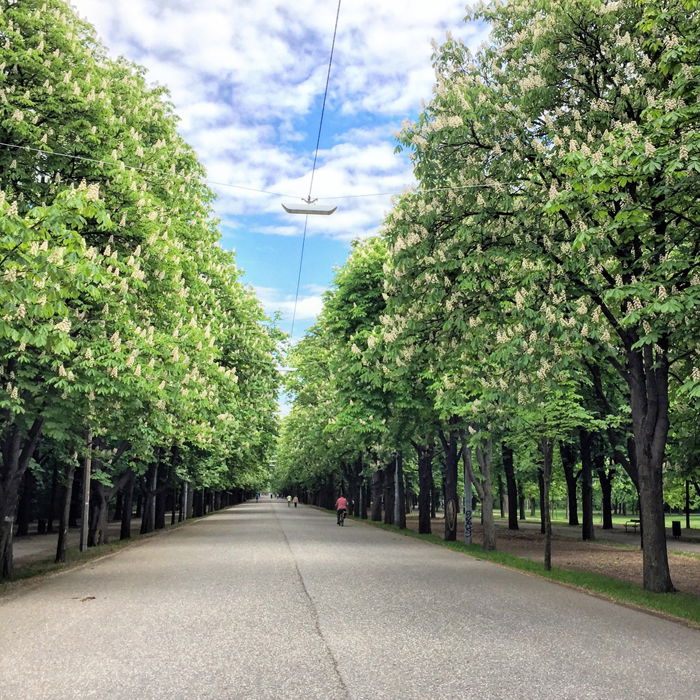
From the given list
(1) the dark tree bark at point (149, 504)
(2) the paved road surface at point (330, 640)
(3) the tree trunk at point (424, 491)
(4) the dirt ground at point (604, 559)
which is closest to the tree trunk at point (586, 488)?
(4) the dirt ground at point (604, 559)

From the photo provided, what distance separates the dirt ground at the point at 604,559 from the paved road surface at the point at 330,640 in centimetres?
424

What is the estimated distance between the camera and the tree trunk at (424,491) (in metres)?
32.4

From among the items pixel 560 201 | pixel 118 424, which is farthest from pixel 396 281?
pixel 118 424

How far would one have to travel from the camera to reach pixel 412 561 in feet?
62.7

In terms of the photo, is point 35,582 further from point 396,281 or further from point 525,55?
point 525,55

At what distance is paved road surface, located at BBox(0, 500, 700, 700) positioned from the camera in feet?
21.0

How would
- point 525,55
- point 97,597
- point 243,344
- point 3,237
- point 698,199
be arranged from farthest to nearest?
1. point 243,344
2. point 525,55
3. point 97,597
4. point 698,199
5. point 3,237

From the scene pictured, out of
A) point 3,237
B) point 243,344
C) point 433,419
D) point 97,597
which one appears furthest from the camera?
point 243,344

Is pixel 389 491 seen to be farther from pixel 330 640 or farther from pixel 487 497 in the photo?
pixel 330 640

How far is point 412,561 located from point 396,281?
783 centimetres

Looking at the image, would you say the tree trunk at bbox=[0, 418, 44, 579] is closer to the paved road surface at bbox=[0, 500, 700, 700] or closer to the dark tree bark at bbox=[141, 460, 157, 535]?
the paved road surface at bbox=[0, 500, 700, 700]

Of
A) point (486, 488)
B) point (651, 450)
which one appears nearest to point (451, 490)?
point (486, 488)

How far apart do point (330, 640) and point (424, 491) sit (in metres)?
25.2

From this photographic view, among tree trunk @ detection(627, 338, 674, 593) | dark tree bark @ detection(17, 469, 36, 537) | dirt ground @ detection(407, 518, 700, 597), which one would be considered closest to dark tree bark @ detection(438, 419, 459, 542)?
dirt ground @ detection(407, 518, 700, 597)
